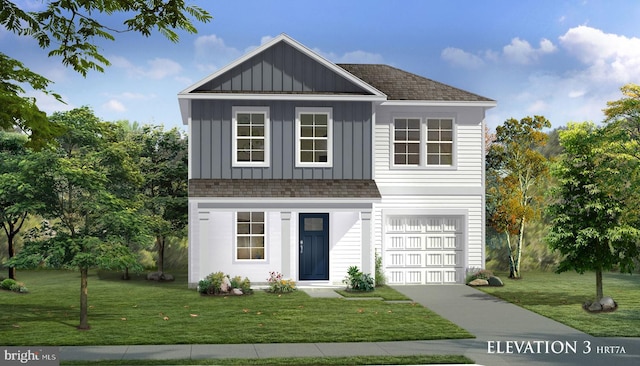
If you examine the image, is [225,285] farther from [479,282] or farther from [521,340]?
[521,340]

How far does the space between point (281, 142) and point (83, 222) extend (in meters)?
8.51

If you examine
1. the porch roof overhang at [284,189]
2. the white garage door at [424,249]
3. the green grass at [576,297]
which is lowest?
the green grass at [576,297]

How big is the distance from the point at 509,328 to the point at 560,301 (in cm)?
508

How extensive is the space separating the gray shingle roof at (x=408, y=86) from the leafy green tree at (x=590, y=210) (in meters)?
6.44

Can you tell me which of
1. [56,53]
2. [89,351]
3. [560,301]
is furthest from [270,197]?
[56,53]

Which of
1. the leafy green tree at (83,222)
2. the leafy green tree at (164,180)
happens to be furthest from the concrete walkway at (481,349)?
the leafy green tree at (164,180)

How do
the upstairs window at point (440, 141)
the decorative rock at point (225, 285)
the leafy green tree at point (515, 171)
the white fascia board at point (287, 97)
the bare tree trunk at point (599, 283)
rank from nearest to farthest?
the bare tree trunk at point (599, 283)
the decorative rock at point (225, 285)
the white fascia board at point (287, 97)
the upstairs window at point (440, 141)
the leafy green tree at point (515, 171)

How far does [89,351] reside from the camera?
534 inches

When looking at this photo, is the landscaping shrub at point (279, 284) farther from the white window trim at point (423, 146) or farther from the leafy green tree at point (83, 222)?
the leafy green tree at point (83, 222)

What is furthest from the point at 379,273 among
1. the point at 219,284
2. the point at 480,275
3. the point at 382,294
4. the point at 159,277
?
the point at 159,277

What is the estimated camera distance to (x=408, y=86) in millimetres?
26219

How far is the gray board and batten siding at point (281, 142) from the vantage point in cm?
2391

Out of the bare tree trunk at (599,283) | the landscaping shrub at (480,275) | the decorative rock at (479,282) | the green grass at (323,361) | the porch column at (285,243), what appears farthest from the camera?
the landscaping shrub at (480,275)

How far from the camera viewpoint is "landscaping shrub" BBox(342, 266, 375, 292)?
23344mm
